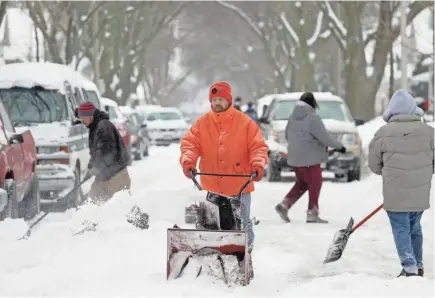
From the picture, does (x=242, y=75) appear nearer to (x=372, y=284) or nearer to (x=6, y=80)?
(x=6, y=80)

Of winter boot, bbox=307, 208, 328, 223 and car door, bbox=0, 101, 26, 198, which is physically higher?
car door, bbox=0, 101, 26, 198

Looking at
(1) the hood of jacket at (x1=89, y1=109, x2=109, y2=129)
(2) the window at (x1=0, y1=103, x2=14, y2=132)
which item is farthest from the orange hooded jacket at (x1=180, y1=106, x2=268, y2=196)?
(2) the window at (x1=0, y1=103, x2=14, y2=132)

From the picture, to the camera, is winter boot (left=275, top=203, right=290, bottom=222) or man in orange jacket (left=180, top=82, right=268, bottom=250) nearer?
man in orange jacket (left=180, top=82, right=268, bottom=250)

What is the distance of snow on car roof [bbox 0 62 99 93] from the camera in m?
15.4

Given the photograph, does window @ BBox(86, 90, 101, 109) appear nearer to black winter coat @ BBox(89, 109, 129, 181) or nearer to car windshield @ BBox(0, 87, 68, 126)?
car windshield @ BBox(0, 87, 68, 126)

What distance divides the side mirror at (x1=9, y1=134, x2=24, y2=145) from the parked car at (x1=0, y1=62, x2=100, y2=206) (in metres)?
3.03

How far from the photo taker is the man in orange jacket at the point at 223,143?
8047 millimetres

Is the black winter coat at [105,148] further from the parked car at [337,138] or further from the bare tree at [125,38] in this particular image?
the bare tree at [125,38]

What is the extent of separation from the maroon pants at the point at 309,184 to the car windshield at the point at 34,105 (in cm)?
382

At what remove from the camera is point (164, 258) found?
9.20m

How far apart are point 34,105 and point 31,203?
8.55 ft

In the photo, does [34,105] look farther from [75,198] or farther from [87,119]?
[87,119]

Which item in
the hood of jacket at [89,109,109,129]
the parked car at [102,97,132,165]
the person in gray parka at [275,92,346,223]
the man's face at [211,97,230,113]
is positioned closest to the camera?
the man's face at [211,97,230,113]

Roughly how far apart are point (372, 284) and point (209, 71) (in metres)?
67.0
